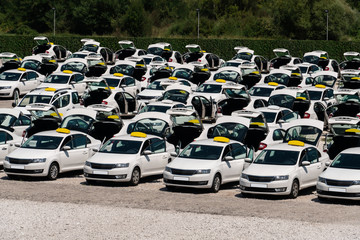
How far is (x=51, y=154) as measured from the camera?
79.2ft

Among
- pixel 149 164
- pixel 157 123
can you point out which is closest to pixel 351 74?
pixel 157 123

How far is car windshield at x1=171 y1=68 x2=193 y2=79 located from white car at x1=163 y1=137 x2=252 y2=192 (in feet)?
61.3

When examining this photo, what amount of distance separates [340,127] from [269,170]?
5.36 m

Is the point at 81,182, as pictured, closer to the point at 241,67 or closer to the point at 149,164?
the point at 149,164

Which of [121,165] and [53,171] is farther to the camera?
[53,171]

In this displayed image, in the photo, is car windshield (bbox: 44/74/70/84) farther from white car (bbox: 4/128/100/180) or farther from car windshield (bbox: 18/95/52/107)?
white car (bbox: 4/128/100/180)

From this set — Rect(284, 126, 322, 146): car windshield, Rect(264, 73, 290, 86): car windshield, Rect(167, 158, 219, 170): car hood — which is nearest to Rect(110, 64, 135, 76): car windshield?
Rect(264, 73, 290, 86): car windshield

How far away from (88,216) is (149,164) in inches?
227

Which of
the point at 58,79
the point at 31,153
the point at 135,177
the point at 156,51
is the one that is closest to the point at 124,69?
the point at 58,79

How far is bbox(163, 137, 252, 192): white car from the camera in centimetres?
2200

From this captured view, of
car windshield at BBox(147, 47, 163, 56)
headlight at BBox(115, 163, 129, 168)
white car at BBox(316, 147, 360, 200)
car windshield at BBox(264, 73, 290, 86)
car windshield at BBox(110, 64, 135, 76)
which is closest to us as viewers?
white car at BBox(316, 147, 360, 200)

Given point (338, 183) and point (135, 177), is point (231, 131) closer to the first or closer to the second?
point (135, 177)

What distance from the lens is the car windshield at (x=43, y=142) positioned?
80.2 ft

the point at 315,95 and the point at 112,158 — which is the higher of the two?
the point at 112,158
